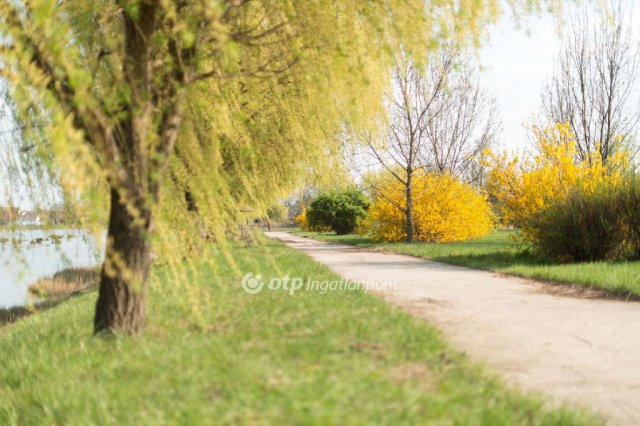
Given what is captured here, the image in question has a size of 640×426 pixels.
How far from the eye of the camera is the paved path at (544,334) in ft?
12.9

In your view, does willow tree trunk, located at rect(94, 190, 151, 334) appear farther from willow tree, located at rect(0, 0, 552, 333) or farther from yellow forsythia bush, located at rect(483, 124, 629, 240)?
yellow forsythia bush, located at rect(483, 124, 629, 240)

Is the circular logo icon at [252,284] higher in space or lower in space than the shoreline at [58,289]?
higher

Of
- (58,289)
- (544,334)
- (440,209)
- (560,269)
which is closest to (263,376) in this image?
(544,334)

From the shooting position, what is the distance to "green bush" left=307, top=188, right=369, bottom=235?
36156 millimetres

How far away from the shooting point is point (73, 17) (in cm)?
517

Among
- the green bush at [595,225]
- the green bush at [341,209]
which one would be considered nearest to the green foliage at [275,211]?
the green bush at [341,209]

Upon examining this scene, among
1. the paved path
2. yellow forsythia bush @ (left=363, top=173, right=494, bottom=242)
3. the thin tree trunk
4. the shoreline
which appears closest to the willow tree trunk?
the paved path

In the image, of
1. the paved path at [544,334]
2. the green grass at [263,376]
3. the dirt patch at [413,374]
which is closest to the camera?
the green grass at [263,376]

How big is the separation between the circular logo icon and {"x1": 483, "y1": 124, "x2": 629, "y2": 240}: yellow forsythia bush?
7295mm

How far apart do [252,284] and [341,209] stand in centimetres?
2849

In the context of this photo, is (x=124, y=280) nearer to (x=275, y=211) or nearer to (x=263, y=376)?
(x=263, y=376)

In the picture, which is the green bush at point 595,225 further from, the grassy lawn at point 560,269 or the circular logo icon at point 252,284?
the circular logo icon at point 252,284

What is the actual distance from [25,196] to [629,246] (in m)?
10.9

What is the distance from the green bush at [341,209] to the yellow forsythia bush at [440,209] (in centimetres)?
1288
